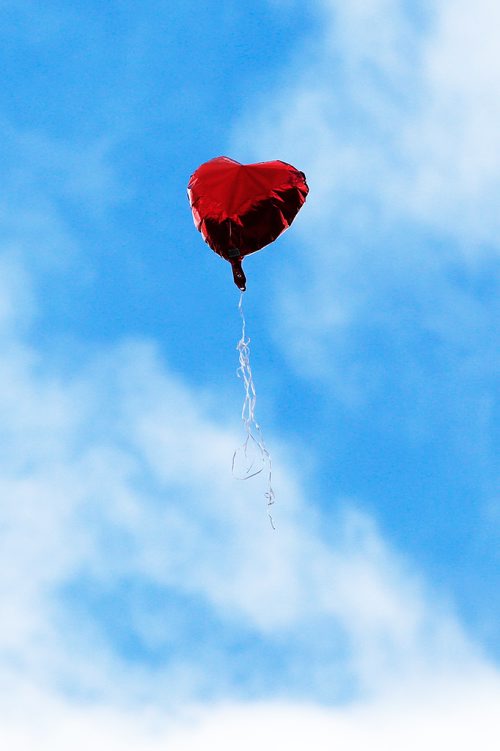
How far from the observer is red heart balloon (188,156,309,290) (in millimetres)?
21578

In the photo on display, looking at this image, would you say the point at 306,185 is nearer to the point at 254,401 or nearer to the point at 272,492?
the point at 254,401

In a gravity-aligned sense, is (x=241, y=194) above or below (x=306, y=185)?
below

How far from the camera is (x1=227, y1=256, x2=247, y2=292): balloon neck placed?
22.1 meters

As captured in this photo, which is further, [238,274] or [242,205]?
[238,274]

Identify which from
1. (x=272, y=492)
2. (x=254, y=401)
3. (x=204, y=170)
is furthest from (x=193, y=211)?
(x=272, y=492)

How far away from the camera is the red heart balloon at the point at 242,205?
70.8 ft

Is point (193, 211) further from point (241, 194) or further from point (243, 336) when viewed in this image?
point (243, 336)

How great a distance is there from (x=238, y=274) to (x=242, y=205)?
62.2 inches

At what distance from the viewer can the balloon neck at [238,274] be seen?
22141mm

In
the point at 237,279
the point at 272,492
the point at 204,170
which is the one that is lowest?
the point at 272,492

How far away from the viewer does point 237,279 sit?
22281mm

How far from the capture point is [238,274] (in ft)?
73.0

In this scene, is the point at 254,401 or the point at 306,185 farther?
the point at 306,185

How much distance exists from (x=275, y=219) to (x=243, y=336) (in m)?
2.79
